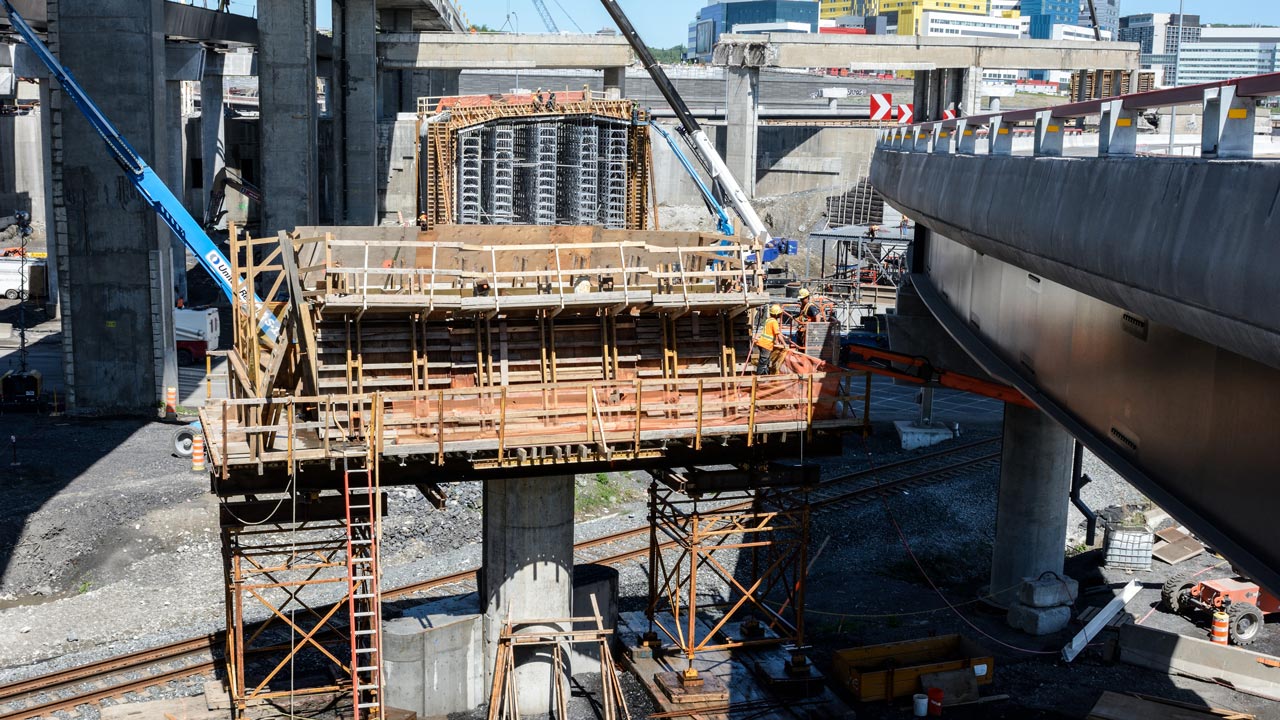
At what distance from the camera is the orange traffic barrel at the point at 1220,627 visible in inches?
916

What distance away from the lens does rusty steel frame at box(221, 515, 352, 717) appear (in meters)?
18.1

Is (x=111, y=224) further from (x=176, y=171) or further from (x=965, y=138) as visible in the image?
(x=965, y=138)

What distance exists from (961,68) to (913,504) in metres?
34.5

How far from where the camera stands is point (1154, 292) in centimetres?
852

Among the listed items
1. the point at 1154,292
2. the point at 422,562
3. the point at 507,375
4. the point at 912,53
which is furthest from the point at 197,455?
the point at 912,53

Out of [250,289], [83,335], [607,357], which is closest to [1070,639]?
[607,357]

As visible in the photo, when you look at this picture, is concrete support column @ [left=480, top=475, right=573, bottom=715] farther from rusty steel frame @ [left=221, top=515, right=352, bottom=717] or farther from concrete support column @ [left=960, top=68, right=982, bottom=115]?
concrete support column @ [left=960, top=68, right=982, bottom=115]

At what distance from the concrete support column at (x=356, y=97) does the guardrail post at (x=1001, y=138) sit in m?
44.0

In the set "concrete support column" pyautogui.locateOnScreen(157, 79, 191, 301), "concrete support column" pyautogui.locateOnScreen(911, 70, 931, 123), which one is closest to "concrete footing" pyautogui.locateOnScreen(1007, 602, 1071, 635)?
"concrete support column" pyautogui.locateOnScreen(157, 79, 191, 301)

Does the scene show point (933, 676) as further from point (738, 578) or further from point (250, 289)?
point (250, 289)

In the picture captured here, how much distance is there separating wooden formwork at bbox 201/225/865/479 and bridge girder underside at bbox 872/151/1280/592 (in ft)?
12.5

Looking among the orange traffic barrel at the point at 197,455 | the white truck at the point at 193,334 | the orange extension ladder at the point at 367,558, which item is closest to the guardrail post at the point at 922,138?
the orange extension ladder at the point at 367,558

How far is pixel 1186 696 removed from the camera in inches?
845

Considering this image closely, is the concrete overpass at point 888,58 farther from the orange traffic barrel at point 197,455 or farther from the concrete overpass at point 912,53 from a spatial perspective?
the orange traffic barrel at point 197,455
